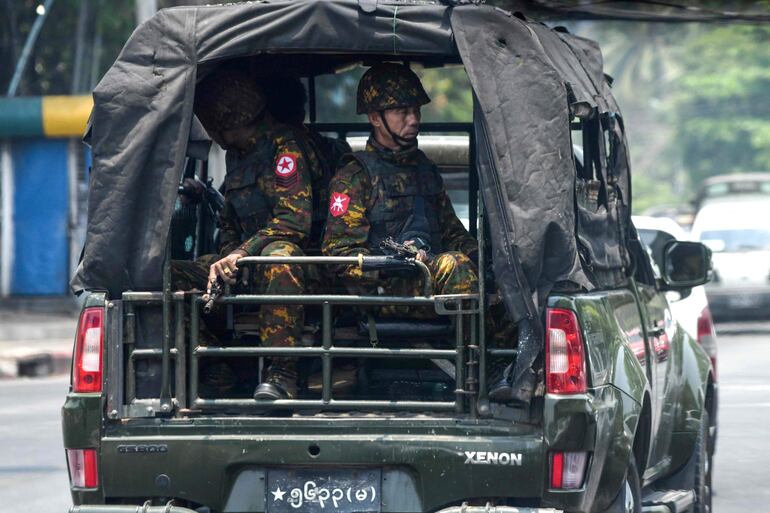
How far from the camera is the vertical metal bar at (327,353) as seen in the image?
5.85 m

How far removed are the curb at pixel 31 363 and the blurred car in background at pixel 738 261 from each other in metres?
9.14

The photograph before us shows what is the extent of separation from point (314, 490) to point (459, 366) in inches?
27.0

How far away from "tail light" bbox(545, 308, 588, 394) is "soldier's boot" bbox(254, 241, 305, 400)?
1.02 m

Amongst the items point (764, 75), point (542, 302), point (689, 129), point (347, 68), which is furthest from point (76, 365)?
point (689, 129)

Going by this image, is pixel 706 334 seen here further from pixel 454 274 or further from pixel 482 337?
pixel 482 337

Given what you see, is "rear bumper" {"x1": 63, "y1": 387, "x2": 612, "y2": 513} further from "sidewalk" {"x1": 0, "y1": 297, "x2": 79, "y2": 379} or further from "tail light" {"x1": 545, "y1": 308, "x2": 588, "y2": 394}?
"sidewalk" {"x1": 0, "y1": 297, "x2": 79, "y2": 379}

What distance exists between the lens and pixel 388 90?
6.62 meters

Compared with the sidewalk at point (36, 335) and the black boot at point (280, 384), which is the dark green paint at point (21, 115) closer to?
the sidewalk at point (36, 335)

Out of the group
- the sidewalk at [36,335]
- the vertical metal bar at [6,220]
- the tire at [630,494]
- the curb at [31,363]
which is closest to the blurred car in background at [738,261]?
the sidewalk at [36,335]

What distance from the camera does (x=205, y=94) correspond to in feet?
22.7

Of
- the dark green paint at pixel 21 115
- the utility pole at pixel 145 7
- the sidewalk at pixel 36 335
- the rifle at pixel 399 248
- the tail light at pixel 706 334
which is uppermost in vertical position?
the utility pole at pixel 145 7

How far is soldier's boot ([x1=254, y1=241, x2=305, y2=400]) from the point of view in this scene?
613 cm

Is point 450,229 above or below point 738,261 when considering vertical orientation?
above

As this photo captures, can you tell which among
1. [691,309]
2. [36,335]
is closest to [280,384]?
[691,309]
